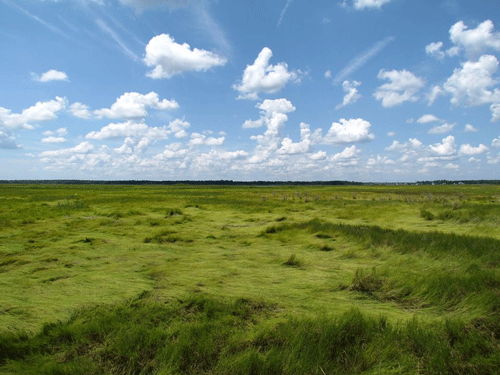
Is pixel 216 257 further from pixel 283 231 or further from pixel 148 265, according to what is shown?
pixel 283 231

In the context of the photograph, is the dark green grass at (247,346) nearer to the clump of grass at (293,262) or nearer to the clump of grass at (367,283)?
the clump of grass at (367,283)

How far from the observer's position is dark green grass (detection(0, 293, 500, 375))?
2.91m

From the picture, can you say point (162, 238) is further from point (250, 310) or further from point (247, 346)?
point (247, 346)

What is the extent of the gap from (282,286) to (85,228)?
415 inches

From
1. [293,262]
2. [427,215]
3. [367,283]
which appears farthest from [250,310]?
[427,215]

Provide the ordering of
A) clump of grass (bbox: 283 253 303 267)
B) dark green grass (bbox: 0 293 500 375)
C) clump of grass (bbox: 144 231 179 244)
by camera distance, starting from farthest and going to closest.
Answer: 1. clump of grass (bbox: 144 231 179 244)
2. clump of grass (bbox: 283 253 303 267)
3. dark green grass (bbox: 0 293 500 375)

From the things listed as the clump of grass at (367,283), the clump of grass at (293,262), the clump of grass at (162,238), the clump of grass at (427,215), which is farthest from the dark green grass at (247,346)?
the clump of grass at (427,215)

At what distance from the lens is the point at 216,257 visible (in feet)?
25.0

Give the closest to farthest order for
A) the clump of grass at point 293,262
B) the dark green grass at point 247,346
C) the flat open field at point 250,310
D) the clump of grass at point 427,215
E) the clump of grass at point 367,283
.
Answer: the dark green grass at point 247,346
the flat open field at point 250,310
the clump of grass at point 367,283
the clump of grass at point 293,262
the clump of grass at point 427,215

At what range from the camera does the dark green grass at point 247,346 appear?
2.91 meters

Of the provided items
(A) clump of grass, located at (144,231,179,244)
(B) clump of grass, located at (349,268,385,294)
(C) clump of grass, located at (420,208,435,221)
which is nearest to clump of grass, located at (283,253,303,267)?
(B) clump of grass, located at (349,268,385,294)

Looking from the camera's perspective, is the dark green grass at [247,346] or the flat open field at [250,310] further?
the flat open field at [250,310]

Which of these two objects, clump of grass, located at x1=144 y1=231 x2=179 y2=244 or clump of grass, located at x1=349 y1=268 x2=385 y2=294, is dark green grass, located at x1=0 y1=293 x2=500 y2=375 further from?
clump of grass, located at x1=144 y1=231 x2=179 y2=244

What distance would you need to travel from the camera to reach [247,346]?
3.29 meters
